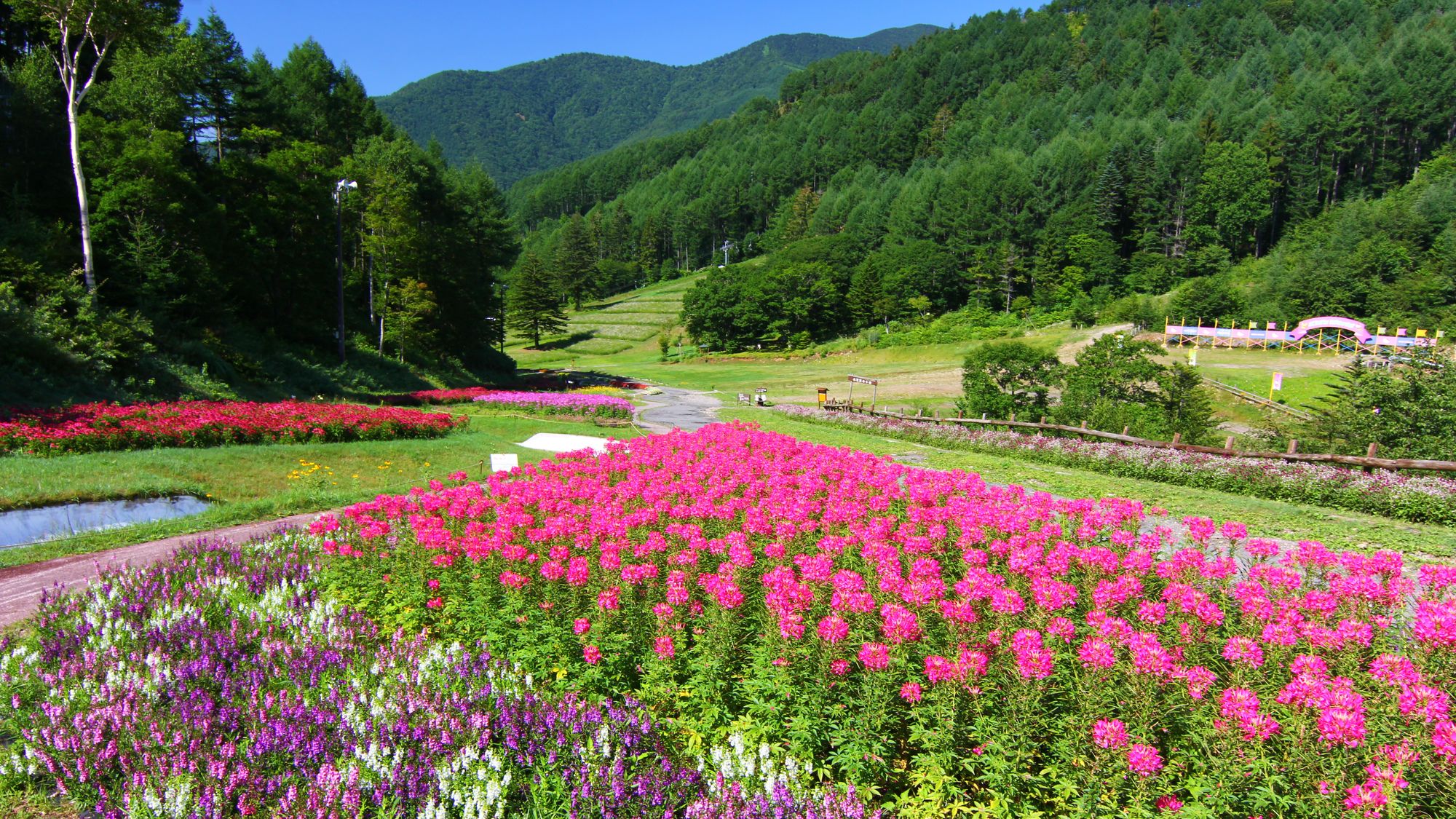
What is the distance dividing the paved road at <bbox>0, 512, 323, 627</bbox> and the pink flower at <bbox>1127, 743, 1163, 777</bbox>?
8819mm

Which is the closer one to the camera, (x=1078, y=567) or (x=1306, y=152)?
(x=1078, y=567)

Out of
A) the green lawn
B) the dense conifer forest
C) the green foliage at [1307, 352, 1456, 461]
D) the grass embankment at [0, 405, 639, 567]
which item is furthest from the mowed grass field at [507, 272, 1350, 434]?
the grass embankment at [0, 405, 639, 567]

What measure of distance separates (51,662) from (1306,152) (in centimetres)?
13106

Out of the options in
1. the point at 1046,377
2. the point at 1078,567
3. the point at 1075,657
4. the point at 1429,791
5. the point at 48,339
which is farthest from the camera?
the point at 1046,377

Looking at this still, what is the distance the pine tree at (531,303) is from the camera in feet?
284

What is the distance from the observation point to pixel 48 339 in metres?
16.6

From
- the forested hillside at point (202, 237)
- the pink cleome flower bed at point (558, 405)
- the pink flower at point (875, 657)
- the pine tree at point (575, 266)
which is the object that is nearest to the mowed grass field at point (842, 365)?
the pine tree at point (575, 266)

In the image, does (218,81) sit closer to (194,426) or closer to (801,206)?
(194,426)

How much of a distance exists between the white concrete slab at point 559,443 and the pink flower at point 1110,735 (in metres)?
15.9

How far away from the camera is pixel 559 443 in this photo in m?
19.5

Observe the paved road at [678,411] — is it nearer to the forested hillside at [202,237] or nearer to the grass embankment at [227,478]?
the grass embankment at [227,478]

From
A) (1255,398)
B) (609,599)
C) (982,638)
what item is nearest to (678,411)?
(1255,398)

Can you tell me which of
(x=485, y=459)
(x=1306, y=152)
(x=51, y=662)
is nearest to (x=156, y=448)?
(x=485, y=459)

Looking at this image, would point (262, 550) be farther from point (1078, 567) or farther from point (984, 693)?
point (1078, 567)
